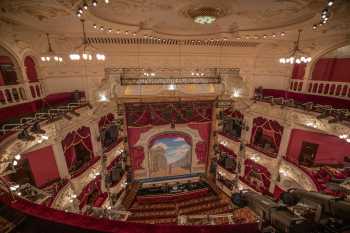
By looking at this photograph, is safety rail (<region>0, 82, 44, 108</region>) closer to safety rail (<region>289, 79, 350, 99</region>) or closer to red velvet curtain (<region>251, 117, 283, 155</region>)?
red velvet curtain (<region>251, 117, 283, 155</region>)

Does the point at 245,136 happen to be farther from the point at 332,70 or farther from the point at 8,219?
the point at 8,219

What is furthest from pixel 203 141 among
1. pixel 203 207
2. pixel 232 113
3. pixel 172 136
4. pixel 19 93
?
pixel 19 93

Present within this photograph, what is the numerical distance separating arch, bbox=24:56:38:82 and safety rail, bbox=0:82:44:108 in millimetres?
405

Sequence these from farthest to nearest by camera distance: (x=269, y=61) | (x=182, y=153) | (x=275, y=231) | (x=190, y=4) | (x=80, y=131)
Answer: (x=182, y=153)
(x=269, y=61)
(x=80, y=131)
(x=190, y=4)
(x=275, y=231)

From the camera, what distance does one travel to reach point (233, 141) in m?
12.5

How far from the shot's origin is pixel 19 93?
689 centimetres

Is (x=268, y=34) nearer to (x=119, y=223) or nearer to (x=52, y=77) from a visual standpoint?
(x=119, y=223)

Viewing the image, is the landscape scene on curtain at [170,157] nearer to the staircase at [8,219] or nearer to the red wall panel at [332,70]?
the red wall panel at [332,70]

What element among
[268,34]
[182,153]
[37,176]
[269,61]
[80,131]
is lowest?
[182,153]

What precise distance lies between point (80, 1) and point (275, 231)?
5.68m

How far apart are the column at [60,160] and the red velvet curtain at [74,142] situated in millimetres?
478

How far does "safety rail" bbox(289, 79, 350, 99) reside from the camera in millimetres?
8211

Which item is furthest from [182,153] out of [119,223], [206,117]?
[119,223]

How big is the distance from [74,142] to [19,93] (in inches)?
113
